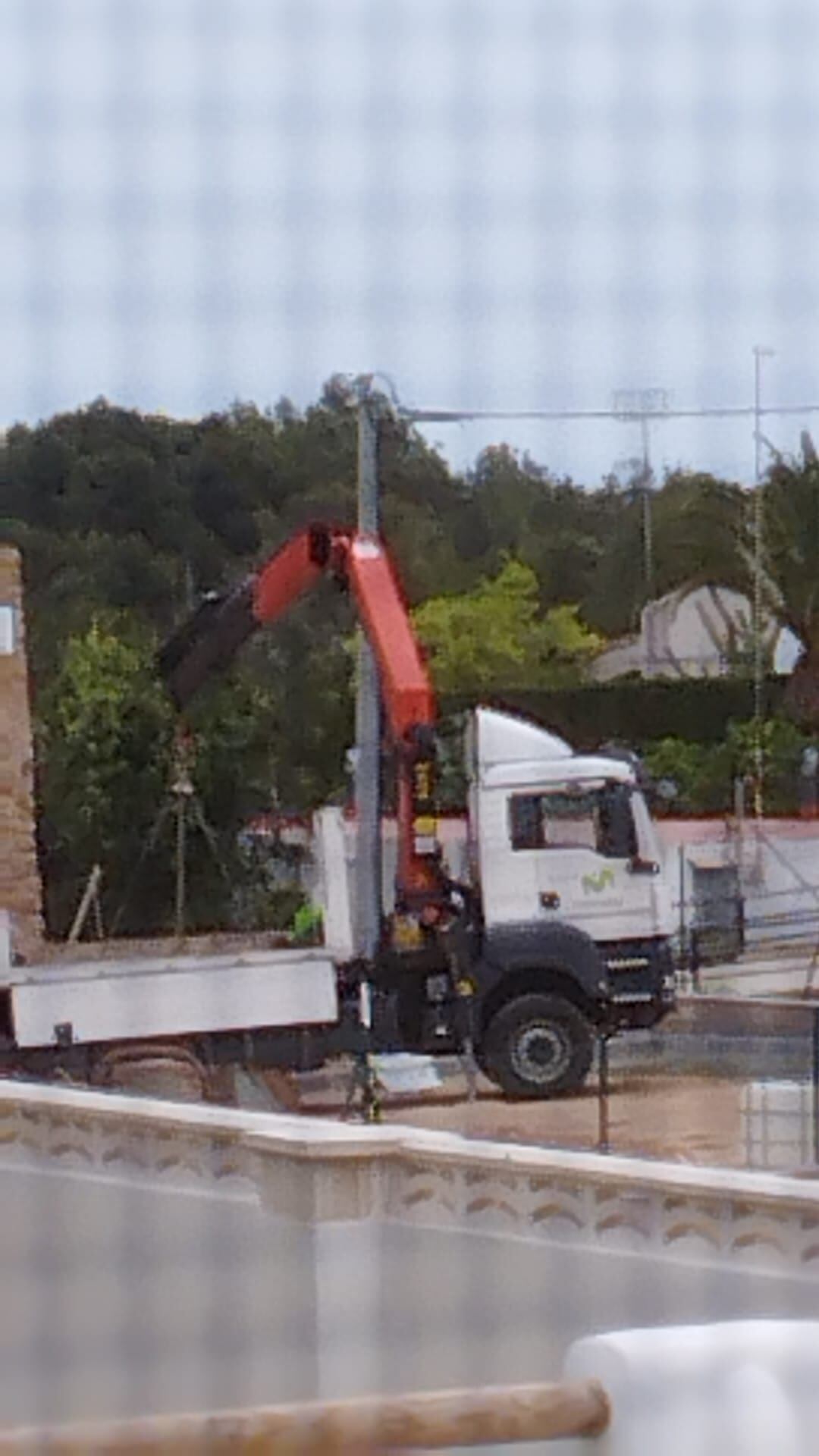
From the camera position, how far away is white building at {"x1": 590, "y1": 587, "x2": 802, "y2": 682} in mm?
1569

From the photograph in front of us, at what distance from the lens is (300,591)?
159cm

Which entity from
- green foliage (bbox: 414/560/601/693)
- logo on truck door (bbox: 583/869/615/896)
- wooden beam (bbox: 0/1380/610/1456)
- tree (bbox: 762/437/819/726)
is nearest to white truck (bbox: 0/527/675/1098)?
logo on truck door (bbox: 583/869/615/896)

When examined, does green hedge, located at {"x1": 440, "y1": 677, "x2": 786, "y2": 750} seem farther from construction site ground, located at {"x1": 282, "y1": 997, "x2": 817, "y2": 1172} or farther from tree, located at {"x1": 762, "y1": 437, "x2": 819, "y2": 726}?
construction site ground, located at {"x1": 282, "y1": 997, "x2": 817, "y2": 1172}

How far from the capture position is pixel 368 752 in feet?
5.76

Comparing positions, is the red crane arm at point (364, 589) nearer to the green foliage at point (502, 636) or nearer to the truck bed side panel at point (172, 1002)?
the green foliage at point (502, 636)

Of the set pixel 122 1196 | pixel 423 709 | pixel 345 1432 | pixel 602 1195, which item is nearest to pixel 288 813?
pixel 423 709

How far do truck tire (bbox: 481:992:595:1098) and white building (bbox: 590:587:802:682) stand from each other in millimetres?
521

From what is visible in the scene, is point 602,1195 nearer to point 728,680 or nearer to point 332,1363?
point 332,1363

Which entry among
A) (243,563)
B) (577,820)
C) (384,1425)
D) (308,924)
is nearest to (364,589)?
(243,563)

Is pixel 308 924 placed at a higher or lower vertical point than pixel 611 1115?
higher

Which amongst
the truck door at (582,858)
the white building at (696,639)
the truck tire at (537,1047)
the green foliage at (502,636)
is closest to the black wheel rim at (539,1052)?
the truck tire at (537,1047)

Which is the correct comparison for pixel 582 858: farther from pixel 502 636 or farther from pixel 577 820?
pixel 502 636

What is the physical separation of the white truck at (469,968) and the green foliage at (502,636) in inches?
4.9

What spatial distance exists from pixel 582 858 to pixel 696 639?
2.02ft
